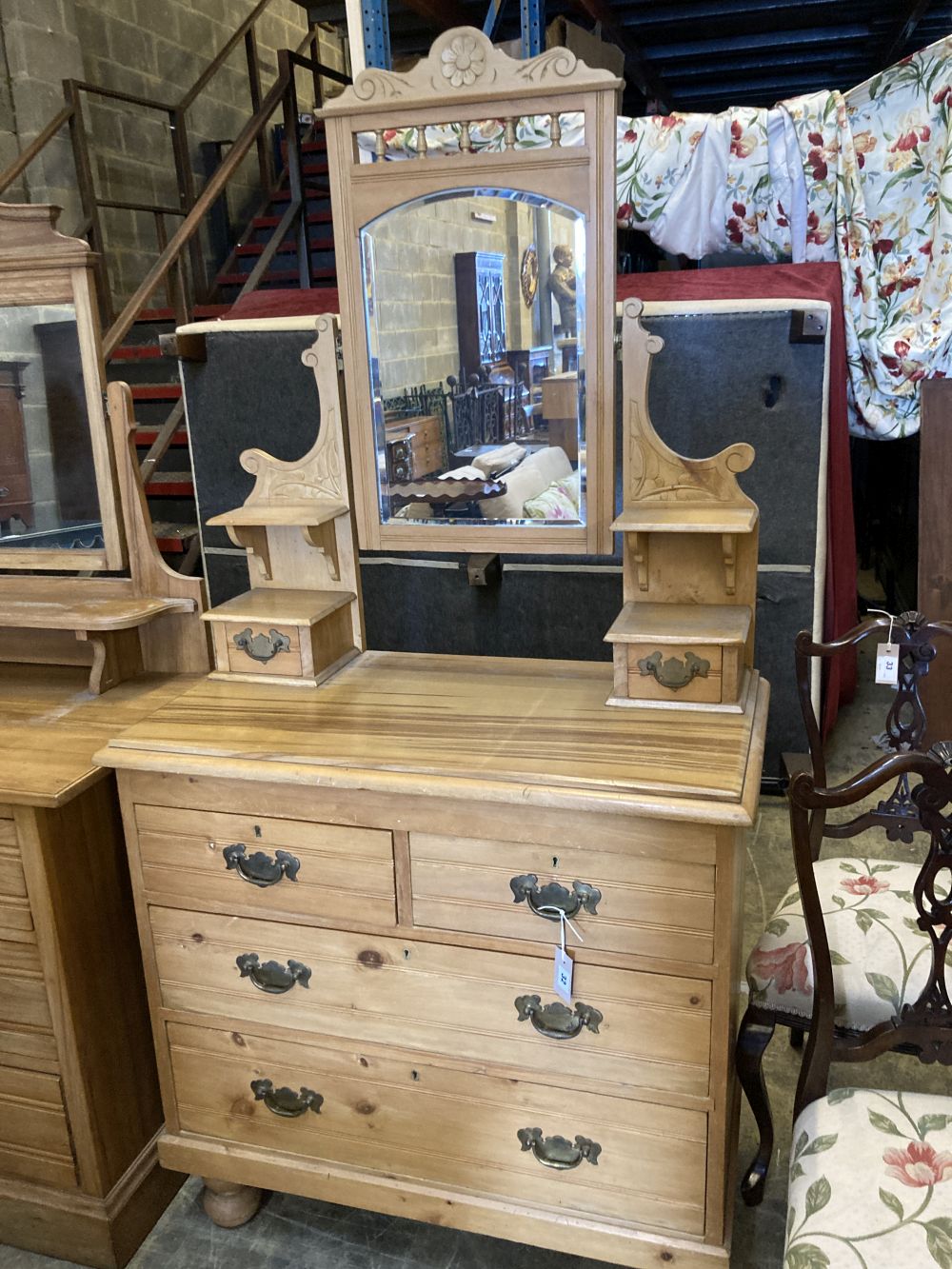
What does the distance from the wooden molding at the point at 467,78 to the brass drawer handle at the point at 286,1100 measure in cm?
160

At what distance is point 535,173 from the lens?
158 centimetres

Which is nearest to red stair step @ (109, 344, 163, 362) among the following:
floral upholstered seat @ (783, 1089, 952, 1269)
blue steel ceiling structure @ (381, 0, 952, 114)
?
blue steel ceiling structure @ (381, 0, 952, 114)

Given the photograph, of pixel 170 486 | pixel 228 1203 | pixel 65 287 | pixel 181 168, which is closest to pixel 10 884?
pixel 228 1203

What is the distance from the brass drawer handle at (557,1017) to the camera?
57.6 inches

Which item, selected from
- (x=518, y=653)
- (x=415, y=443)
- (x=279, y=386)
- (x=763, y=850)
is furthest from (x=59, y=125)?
(x=763, y=850)

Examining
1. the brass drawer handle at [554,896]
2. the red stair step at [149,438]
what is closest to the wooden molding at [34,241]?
the brass drawer handle at [554,896]

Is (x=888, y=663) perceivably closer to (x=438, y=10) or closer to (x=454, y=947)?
(x=454, y=947)

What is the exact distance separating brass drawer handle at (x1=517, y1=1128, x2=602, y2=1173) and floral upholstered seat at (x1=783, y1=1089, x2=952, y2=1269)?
319 millimetres

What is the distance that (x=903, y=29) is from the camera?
4.06 meters

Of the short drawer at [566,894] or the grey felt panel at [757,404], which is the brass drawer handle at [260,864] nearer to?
the short drawer at [566,894]

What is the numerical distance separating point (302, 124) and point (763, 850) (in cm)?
515

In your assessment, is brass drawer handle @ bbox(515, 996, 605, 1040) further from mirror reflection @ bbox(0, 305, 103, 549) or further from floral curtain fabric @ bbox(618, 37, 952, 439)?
floral curtain fabric @ bbox(618, 37, 952, 439)

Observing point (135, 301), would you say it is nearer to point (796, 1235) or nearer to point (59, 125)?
point (59, 125)

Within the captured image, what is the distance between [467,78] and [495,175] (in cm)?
15
